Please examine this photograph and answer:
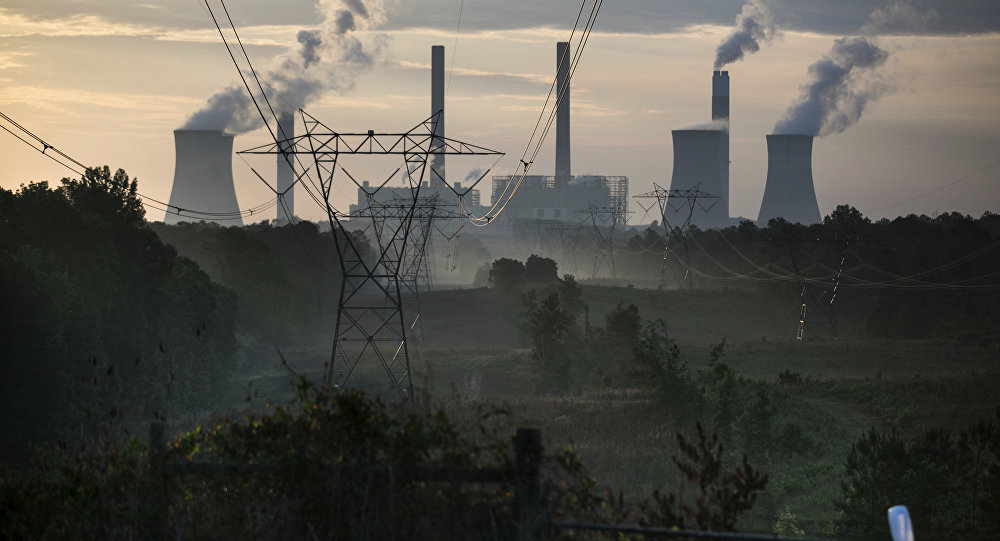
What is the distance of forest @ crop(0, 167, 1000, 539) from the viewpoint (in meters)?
5.46

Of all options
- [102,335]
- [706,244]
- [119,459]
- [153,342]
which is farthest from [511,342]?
[119,459]

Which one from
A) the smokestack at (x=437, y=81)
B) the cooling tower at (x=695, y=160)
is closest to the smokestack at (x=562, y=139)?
the smokestack at (x=437, y=81)

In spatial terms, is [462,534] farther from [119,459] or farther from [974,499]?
[974,499]

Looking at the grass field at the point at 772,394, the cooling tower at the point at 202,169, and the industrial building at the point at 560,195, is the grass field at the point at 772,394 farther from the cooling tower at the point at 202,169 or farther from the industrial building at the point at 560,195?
the industrial building at the point at 560,195

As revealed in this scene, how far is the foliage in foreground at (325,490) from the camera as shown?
528 cm

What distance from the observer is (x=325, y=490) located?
5.39m

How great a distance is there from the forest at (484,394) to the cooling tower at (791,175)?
114 feet

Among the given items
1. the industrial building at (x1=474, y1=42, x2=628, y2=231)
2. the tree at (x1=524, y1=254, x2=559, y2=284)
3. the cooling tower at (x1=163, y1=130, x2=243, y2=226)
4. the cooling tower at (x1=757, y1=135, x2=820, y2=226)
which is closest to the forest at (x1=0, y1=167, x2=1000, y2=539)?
the tree at (x1=524, y1=254, x2=559, y2=284)

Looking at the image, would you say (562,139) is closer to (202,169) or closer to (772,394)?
(202,169)

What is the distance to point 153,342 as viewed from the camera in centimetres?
3150

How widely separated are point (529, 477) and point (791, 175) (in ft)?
342

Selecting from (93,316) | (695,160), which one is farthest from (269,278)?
(695,160)

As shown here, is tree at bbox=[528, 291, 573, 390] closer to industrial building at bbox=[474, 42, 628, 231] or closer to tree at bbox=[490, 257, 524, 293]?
tree at bbox=[490, 257, 524, 293]

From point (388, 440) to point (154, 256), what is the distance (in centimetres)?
2988
